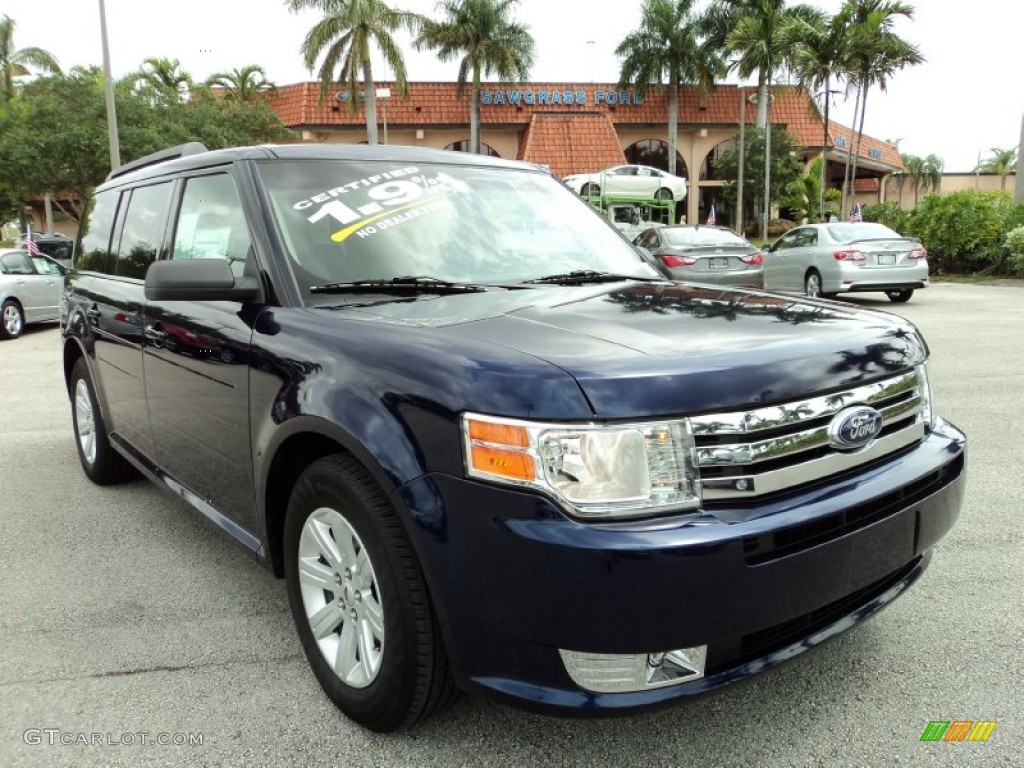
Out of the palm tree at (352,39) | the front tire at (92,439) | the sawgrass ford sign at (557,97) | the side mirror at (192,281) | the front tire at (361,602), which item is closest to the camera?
the front tire at (361,602)

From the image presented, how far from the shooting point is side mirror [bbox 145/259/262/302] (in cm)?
268

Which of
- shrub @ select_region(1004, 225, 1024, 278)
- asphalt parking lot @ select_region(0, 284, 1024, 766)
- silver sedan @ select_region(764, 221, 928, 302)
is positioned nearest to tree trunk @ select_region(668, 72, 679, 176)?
shrub @ select_region(1004, 225, 1024, 278)

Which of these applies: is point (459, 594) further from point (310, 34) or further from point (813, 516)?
point (310, 34)

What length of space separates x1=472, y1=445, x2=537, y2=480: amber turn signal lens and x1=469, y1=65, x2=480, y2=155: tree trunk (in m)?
38.6

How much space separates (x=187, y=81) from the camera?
43.2m

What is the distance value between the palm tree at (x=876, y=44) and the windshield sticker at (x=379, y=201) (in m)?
30.5

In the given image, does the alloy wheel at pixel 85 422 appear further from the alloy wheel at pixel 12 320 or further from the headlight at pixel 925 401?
the alloy wheel at pixel 12 320

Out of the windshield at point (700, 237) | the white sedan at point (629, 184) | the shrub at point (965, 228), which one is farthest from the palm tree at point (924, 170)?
the windshield at point (700, 237)

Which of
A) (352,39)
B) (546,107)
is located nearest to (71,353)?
(352,39)

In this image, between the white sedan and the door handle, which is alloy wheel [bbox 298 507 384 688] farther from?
the white sedan

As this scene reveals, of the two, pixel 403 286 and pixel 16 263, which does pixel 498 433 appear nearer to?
pixel 403 286

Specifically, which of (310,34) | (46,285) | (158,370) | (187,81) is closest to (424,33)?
(310,34)

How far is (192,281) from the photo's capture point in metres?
2.68

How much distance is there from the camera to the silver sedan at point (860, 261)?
14305mm
